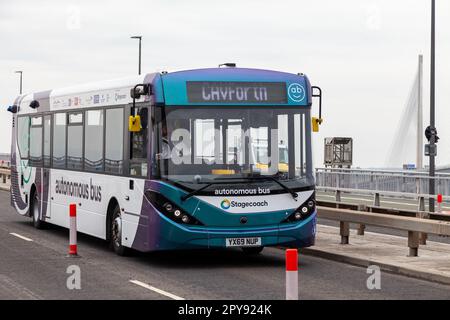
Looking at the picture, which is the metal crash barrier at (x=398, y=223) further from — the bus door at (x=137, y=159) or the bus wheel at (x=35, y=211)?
the bus wheel at (x=35, y=211)

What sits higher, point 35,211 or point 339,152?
point 339,152

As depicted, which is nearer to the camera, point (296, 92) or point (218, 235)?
point (218, 235)

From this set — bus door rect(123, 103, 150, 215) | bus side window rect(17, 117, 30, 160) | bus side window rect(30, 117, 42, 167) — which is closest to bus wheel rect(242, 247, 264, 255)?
bus door rect(123, 103, 150, 215)

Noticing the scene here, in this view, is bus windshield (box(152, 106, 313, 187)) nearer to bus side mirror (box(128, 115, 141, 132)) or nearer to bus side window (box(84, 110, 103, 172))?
bus side mirror (box(128, 115, 141, 132))

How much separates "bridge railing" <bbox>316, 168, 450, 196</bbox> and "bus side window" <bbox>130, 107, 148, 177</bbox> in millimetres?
15869

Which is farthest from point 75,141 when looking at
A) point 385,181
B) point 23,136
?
point 385,181

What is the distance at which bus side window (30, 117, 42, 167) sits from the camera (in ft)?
74.4

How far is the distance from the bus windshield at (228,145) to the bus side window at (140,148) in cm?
34

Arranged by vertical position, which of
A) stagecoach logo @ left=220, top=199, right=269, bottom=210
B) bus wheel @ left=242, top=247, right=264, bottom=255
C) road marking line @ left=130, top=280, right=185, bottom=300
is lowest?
road marking line @ left=130, top=280, right=185, bottom=300

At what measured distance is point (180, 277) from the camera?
14516 millimetres

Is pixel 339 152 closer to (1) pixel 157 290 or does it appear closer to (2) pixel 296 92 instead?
(2) pixel 296 92

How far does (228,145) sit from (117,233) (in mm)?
2861
